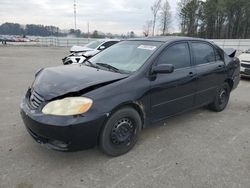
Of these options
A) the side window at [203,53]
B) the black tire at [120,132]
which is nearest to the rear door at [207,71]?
the side window at [203,53]

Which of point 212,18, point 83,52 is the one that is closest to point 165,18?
point 212,18

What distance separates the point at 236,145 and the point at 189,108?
3.38ft

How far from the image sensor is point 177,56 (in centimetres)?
416

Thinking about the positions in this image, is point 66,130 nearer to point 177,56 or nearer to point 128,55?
point 128,55

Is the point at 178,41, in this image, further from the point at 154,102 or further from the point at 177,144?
the point at 177,144

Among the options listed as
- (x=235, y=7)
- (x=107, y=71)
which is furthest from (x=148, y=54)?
(x=235, y=7)

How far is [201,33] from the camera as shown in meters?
57.8

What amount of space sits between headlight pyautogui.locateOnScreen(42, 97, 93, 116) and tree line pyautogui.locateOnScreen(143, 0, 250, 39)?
151 ft

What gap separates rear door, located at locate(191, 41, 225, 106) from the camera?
14.9 ft

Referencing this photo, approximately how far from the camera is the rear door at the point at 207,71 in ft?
14.9

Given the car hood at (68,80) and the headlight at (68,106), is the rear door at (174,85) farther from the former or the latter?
the headlight at (68,106)

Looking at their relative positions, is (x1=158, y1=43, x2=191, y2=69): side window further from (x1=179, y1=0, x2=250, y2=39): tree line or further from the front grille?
(x1=179, y1=0, x2=250, y2=39): tree line

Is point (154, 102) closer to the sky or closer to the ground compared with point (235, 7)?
closer to the ground

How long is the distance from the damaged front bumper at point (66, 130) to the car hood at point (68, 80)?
0.32 meters
